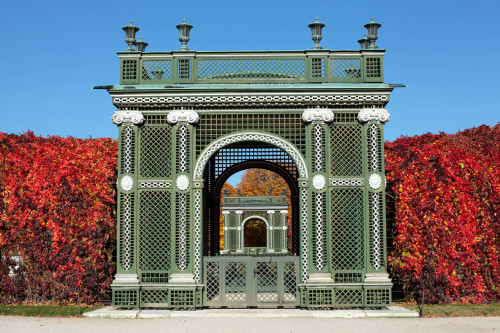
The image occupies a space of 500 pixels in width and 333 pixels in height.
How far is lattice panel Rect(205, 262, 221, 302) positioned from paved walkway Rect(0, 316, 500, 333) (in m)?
1.21

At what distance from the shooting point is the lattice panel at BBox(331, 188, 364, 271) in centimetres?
1210

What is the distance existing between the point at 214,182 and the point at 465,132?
7.45m

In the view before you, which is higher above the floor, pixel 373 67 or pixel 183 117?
pixel 373 67

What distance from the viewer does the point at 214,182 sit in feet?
50.1

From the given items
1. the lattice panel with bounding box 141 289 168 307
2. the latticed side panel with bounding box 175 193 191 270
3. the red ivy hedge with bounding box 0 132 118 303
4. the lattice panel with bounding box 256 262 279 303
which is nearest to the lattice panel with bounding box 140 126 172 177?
the latticed side panel with bounding box 175 193 191 270

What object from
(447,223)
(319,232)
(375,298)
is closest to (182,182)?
(319,232)

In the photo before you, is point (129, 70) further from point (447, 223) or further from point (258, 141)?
point (447, 223)

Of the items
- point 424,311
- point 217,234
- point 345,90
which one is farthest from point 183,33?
point 424,311

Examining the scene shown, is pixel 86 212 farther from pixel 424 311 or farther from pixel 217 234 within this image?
pixel 424 311

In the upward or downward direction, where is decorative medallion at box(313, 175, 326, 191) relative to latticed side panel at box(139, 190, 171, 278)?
upward

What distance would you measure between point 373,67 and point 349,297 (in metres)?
5.21

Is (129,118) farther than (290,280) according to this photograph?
No

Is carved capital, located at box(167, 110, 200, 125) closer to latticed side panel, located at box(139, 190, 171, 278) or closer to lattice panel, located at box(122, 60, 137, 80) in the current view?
lattice panel, located at box(122, 60, 137, 80)

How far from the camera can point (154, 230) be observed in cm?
1231
